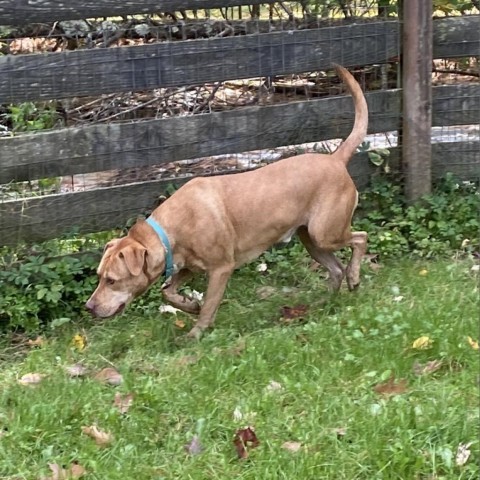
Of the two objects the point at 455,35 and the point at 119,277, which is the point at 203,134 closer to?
the point at 119,277

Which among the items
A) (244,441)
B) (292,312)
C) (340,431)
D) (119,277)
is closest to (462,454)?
(340,431)

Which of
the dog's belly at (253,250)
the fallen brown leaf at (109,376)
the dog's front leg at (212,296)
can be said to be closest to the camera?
the fallen brown leaf at (109,376)

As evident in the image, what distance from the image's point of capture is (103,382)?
450 centimetres

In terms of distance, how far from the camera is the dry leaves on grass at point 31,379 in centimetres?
455

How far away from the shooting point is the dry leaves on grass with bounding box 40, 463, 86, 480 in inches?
142

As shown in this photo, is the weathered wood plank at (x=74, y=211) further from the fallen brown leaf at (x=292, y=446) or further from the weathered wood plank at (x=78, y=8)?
the fallen brown leaf at (x=292, y=446)

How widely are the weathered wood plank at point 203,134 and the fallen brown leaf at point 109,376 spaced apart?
5.22 ft

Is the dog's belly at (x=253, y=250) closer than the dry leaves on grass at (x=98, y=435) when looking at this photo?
No

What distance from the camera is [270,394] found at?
4.09m

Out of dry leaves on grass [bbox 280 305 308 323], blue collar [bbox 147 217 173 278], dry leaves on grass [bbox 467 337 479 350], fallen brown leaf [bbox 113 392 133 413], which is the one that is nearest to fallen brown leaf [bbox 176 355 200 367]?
fallen brown leaf [bbox 113 392 133 413]

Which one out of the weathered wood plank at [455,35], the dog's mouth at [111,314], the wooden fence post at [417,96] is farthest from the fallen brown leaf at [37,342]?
the weathered wood plank at [455,35]

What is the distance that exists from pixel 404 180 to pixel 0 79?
10.1 ft

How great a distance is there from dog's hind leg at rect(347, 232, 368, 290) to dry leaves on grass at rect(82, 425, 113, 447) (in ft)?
7.78

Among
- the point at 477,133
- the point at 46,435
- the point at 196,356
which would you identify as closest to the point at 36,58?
the point at 196,356
